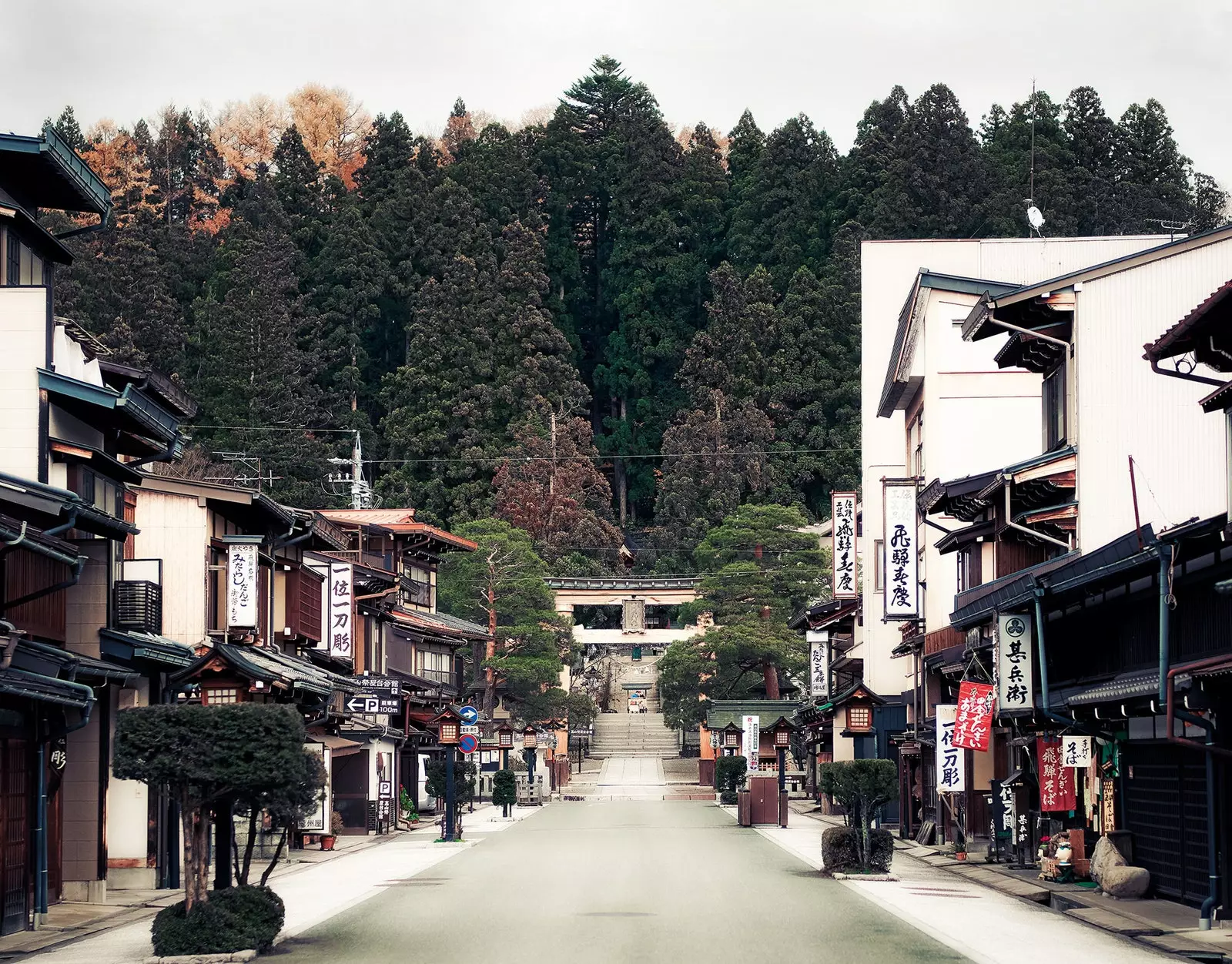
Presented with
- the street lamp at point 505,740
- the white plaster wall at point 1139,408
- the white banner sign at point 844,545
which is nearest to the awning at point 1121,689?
the white plaster wall at point 1139,408

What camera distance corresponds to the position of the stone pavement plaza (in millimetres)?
18688

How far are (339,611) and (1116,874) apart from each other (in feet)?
80.0

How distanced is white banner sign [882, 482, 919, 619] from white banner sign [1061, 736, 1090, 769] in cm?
1674

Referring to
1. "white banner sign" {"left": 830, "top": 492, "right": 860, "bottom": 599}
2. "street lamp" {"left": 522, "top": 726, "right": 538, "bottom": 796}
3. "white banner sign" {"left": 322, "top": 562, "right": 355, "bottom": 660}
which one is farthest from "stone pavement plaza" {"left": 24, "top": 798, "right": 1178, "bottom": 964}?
"street lamp" {"left": 522, "top": 726, "right": 538, "bottom": 796}

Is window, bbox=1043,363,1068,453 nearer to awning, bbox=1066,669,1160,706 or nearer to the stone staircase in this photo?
awning, bbox=1066,669,1160,706

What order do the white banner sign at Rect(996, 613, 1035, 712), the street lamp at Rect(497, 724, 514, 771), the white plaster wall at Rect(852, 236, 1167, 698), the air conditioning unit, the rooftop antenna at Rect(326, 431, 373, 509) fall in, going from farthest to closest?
the rooftop antenna at Rect(326, 431, 373, 509) → the street lamp at Rect(497, 724, 514, 771) → the white plaster wall at Rect(852, 236, 1167, 698) → the white banner sign at Rect(996, 613, 1035, 712) → the air conditioning unit

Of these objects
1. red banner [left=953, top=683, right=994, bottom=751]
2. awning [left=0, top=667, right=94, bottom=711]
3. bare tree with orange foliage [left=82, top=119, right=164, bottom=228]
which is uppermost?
bare tree with orange foliage [left=82, top=119, right=164, bottom=228]

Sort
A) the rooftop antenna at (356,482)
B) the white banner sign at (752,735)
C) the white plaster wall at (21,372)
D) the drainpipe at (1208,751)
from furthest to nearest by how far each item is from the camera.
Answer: the rooftop antenna at (356,482) → the white banner sign at (752,735) → the white plaster wall at (21,372) → the drainpipe at (1208,751)

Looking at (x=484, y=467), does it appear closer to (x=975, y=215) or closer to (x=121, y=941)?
(x=975, y=215)

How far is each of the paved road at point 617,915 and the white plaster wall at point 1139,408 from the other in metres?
7.69

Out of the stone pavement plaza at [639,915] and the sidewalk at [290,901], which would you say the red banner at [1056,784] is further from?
the sidewalk at [290,901]

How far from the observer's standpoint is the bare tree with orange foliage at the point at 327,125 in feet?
456

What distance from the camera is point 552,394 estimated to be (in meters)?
120

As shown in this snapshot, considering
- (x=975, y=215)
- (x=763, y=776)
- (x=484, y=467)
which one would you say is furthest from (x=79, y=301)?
(x=763, y=776)
